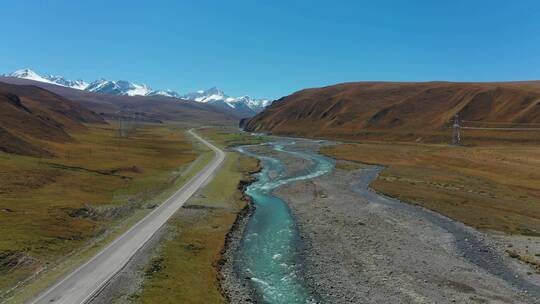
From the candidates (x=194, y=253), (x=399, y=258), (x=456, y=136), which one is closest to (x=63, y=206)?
(x=194, y=253)

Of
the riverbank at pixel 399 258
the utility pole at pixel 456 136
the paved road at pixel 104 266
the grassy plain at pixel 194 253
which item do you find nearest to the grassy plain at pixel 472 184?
the riverbank at pixel 399 258

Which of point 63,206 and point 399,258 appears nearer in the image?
point 399,258

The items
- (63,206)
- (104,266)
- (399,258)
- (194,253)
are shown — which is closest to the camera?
(104,266)

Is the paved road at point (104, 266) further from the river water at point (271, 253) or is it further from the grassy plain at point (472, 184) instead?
the grassy plain at point (472, 184)

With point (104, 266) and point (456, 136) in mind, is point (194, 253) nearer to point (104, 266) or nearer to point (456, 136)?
point (104, 266)

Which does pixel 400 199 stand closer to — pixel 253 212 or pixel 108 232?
pixel 253 212

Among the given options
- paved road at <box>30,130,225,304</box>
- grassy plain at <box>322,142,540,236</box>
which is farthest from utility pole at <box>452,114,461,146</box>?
paved road at <box>30,130,225,304</box>

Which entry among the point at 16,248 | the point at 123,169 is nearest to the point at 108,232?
the point at 16,248

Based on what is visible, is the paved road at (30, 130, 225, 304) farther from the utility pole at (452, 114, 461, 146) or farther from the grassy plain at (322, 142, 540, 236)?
the utility pole at (452, 114, 461, 146)
